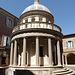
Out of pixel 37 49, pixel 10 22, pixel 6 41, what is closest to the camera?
pixel 37 49

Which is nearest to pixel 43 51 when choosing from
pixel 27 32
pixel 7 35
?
pixel 27 32

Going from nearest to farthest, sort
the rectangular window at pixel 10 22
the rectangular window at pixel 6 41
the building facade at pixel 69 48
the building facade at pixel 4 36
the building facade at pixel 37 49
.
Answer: the building facade at pixel 37 49, the building facade at pixel 4 36, the rectangular window at pixel 6 41, the rectangular window at pixel 10 22, the building facade at pixel 69 48

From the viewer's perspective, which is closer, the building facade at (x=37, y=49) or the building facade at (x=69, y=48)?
the building facade at (x=37, y=49)

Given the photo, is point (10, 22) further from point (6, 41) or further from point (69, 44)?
point (69, 44)

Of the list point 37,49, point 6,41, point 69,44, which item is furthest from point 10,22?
point 69,44

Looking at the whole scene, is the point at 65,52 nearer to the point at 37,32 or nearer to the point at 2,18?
the point at 37,32

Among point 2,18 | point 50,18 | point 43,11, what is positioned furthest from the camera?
point 2,18

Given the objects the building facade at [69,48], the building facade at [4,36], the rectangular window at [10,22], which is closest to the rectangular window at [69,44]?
the building facade at [69,48]

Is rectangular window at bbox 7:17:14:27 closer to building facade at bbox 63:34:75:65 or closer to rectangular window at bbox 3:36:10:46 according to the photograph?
rectangular window at bbox 3:36:10:46

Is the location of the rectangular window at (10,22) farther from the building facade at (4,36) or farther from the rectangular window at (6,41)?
the rectangular window at (6,41)

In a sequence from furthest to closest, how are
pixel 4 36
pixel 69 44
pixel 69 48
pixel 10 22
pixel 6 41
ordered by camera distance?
pixel 69 44 → pixel 69 48 → pixel 10 22 → pixel 6 41 → pixel 4 36

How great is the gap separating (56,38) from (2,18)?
14.1 m

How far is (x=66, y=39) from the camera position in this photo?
971 inches

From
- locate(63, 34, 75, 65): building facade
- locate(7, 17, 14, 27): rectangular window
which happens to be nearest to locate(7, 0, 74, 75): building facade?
locate(7, 17, 14, 27): rectangular window
